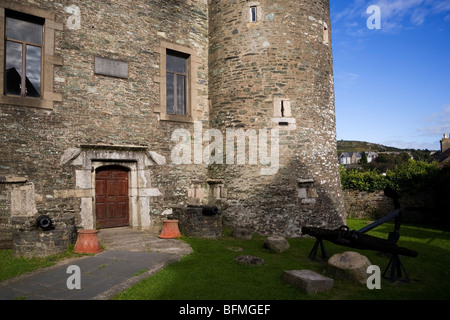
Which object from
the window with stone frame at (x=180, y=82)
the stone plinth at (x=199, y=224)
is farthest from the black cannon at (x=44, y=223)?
the window with stone frame at (x=180, y=82)

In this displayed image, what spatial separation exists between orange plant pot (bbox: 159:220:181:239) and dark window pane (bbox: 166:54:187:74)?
5109 millimetres

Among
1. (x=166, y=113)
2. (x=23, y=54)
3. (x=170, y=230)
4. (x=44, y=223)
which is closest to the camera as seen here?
(x=44, y=223)

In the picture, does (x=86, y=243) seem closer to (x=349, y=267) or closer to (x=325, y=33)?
(x=349, y=267)

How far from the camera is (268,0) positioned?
962 cm

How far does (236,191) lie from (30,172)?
562 cm

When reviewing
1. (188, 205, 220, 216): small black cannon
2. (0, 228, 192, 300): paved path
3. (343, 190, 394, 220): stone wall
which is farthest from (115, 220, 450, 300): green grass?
(343, 190, 394, 220): stone wall

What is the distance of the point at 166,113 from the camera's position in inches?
381

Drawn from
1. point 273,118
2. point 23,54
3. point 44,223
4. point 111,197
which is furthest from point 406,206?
point 23,54

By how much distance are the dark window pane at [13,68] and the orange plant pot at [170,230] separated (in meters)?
5.07

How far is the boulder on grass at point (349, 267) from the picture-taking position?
16.5 feet

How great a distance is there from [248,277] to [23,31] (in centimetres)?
815
